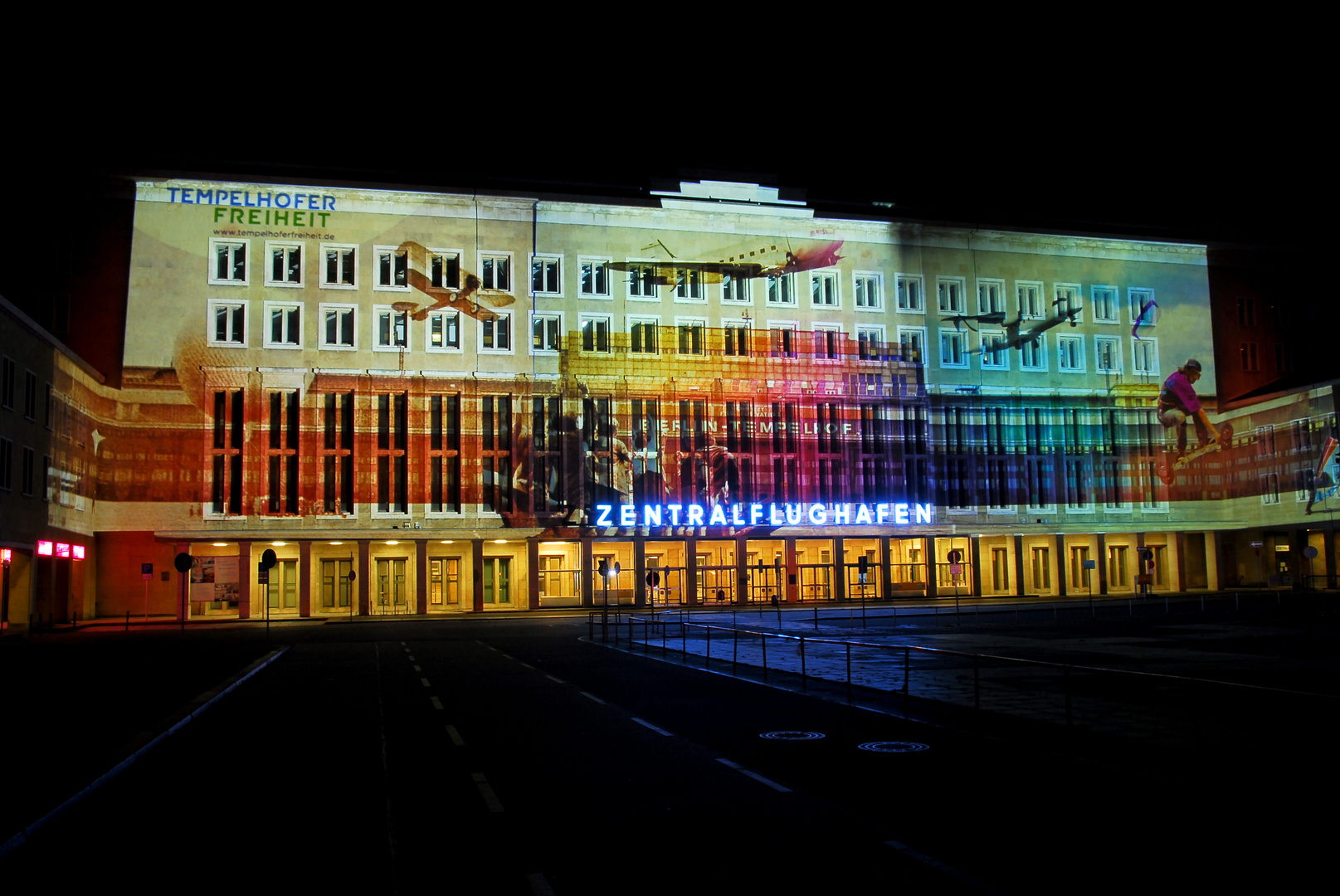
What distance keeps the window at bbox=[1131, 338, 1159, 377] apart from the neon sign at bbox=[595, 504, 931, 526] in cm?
2108

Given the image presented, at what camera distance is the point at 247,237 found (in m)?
66.2


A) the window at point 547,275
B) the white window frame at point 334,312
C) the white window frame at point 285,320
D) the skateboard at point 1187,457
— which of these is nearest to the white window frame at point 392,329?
the white window frame at point 334,312

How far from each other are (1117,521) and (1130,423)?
770 centimetres

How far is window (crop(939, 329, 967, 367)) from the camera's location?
252ft

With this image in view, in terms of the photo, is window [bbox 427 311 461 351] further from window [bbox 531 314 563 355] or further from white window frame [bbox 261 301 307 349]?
white window frame [bbox 261 301 307 349]

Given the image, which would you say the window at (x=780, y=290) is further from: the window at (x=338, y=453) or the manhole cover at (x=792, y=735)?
the manhole cover at (x=792, y=735)

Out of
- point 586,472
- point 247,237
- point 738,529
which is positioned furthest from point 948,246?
point 247,237

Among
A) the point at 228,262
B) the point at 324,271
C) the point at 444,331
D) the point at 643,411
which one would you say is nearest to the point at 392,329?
the point at 444,331

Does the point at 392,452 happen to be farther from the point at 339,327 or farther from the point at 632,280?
the point at 632,280

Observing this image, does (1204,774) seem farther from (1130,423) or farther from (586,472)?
(1130,423)

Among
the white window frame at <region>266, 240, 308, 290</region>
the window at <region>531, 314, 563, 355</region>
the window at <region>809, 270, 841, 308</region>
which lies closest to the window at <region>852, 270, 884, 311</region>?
the window at <region>809, 270, 841, 308</region>

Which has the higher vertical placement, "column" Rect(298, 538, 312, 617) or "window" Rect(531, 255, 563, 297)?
"window" Rect(531, 255, 563, 297)

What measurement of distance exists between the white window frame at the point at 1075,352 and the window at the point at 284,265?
55004mm

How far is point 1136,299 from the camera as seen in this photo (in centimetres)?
8075
